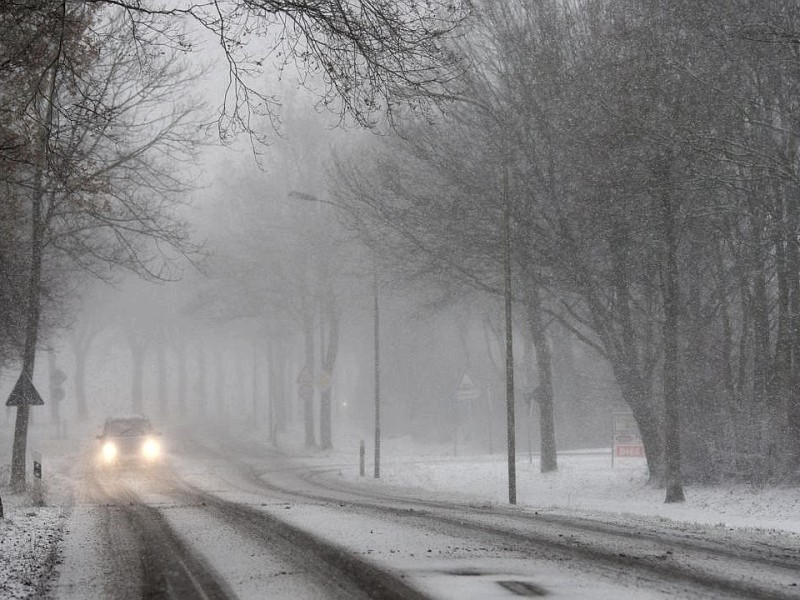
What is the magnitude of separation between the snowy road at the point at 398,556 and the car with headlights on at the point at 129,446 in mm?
15543

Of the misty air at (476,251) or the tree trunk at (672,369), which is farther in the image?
the tree trunk at (672,369)

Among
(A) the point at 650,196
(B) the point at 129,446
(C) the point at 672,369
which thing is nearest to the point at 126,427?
(B) the point at 129,446

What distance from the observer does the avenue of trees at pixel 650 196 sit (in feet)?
56.0

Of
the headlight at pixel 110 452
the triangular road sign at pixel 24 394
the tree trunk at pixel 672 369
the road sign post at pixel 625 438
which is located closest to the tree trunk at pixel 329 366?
the headlight at pixel 110 452

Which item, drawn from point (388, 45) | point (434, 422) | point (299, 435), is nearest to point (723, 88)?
point (388, 45)

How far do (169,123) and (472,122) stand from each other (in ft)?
26.8

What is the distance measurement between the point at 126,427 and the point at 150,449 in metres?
1.19

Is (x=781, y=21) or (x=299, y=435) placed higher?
(x=781, y=21)

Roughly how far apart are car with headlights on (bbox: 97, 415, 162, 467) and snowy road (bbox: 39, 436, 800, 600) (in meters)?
15.5

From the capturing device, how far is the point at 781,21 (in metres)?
14.8

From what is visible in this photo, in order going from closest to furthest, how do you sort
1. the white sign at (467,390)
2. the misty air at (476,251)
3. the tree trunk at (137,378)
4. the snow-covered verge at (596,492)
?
the misty air at (476,251) → the snow-covered verge at (596,492) → the white sign at (467,390) → the tree trunk at (137,378)

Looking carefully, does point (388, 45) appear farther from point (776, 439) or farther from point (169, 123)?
point (169, 123)

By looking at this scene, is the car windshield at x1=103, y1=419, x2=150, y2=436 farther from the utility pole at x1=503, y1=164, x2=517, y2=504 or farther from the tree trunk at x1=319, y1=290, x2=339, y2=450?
the utility pole at x1=503, y1=164, x2=517, y2=504

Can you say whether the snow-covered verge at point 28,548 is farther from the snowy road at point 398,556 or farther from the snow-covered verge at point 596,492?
the snow-covered verge at point 596,492
